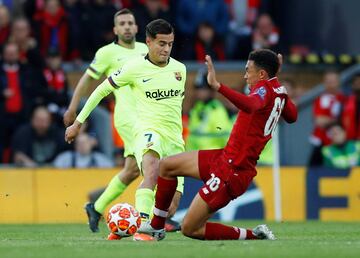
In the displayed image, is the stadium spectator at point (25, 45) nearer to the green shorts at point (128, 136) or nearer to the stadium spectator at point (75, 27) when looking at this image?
the stadium spectator at point (75, 27)

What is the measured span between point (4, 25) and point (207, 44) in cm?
360

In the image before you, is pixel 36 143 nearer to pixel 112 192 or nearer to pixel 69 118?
pixel 112 192

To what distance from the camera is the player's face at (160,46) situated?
480 inches

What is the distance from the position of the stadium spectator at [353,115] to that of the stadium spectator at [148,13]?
138 inches

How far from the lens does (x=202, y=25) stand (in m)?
20.6

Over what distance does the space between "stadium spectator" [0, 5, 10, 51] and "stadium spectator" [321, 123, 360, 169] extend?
5.54 meters

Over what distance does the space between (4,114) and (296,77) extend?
18.3 ft

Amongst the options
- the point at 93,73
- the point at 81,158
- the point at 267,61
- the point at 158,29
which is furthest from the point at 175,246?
the point at 81,158

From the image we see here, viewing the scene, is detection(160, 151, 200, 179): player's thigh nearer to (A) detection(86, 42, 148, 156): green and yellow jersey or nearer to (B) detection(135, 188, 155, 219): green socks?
(B) detection(135, 188, 155, 219): green socks

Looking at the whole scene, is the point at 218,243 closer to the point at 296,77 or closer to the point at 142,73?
the point at 142,73

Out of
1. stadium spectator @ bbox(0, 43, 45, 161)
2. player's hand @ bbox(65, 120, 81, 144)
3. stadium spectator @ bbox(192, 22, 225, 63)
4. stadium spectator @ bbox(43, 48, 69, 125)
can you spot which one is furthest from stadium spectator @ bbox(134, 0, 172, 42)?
player's hand @ bbox(65, 120, 81, 144)

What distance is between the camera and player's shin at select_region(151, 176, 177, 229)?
11562 mm

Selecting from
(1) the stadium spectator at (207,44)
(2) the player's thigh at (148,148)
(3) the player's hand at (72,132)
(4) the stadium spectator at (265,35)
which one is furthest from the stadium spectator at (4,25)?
(3) the player's hand at (72,132)

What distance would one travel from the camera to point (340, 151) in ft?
62.9
